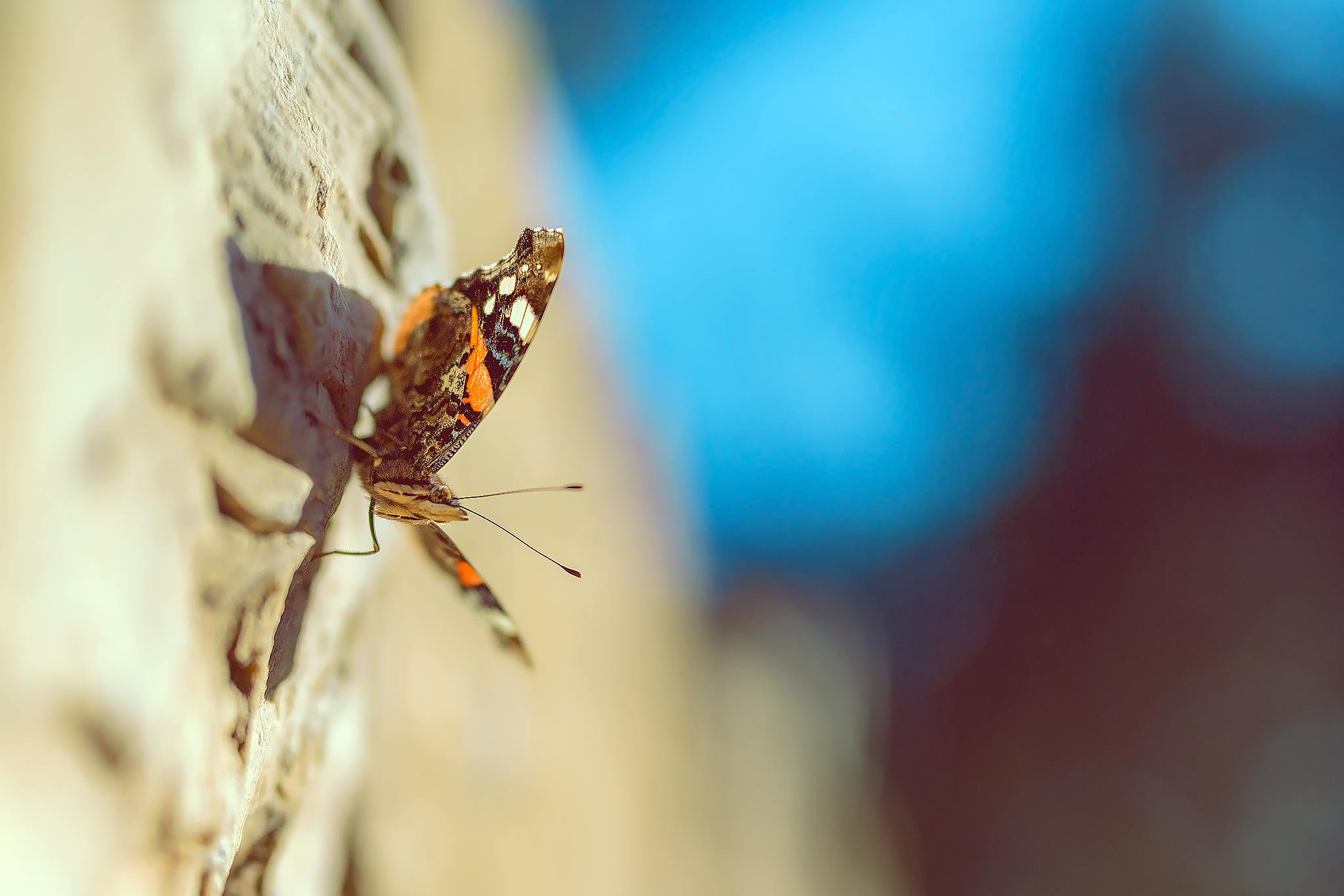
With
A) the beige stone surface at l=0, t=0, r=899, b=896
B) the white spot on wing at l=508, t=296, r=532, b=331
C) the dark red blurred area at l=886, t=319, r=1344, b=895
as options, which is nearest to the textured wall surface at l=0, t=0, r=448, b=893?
the beige stone surface at l=0, t=0, r=899, b=896

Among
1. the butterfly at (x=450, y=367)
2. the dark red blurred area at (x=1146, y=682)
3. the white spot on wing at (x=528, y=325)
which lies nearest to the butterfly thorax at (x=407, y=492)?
the butterfly at (x=450, y=367)

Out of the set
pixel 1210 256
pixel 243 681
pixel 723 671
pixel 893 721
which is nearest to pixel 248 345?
pixel 243 681

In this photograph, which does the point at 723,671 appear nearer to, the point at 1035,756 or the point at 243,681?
the point at 1035,756

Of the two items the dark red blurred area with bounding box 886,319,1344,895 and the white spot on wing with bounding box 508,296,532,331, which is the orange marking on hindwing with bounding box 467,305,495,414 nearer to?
the white spot on wing with bounding box 508,296,532,331

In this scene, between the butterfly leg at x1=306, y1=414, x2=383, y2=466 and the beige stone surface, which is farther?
the butterfly leg at x1=306, y1=414, x2=383, y2=466

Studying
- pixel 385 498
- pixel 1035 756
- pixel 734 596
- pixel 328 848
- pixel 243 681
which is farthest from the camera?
pixel 1035 756

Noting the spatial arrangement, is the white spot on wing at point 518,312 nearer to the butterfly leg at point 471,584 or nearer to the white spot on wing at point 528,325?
the white spot on wing at point 528,325
